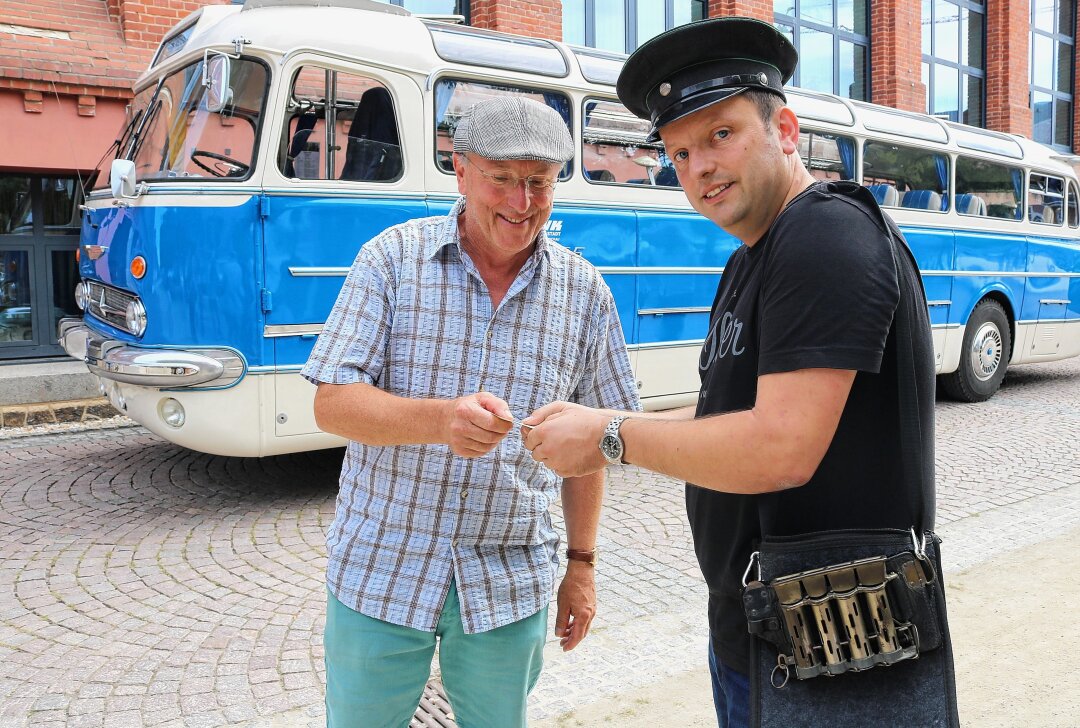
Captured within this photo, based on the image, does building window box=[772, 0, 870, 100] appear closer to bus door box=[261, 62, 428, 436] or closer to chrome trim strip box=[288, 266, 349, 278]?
bus door box=[261, 62, 428, 436]

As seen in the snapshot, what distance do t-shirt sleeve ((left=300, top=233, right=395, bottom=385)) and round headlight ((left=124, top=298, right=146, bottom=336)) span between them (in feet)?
13.4

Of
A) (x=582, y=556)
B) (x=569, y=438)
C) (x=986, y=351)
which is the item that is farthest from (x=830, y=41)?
(x=569, y=438)

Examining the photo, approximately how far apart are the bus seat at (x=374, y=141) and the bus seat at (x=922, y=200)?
587 centimetres

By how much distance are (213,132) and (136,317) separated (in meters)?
1.21

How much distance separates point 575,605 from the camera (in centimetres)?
237

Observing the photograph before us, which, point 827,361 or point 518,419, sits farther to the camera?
point 518,419

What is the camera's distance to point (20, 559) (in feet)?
16.2

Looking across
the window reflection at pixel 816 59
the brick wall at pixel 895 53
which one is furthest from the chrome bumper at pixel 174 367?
the brick wall at pixel 895 53

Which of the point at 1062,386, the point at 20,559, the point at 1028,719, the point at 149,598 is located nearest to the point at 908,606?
the point at 1028,719

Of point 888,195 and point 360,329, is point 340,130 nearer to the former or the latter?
point 360,329

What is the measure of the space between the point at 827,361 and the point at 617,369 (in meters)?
0.95

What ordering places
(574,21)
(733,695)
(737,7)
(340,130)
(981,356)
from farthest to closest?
(737,7) → (574,21) → (981,356) → (340,130) → (733,695)

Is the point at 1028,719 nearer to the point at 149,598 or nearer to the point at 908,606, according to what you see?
the point at 908,606

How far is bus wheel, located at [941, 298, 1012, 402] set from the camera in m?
10.4
